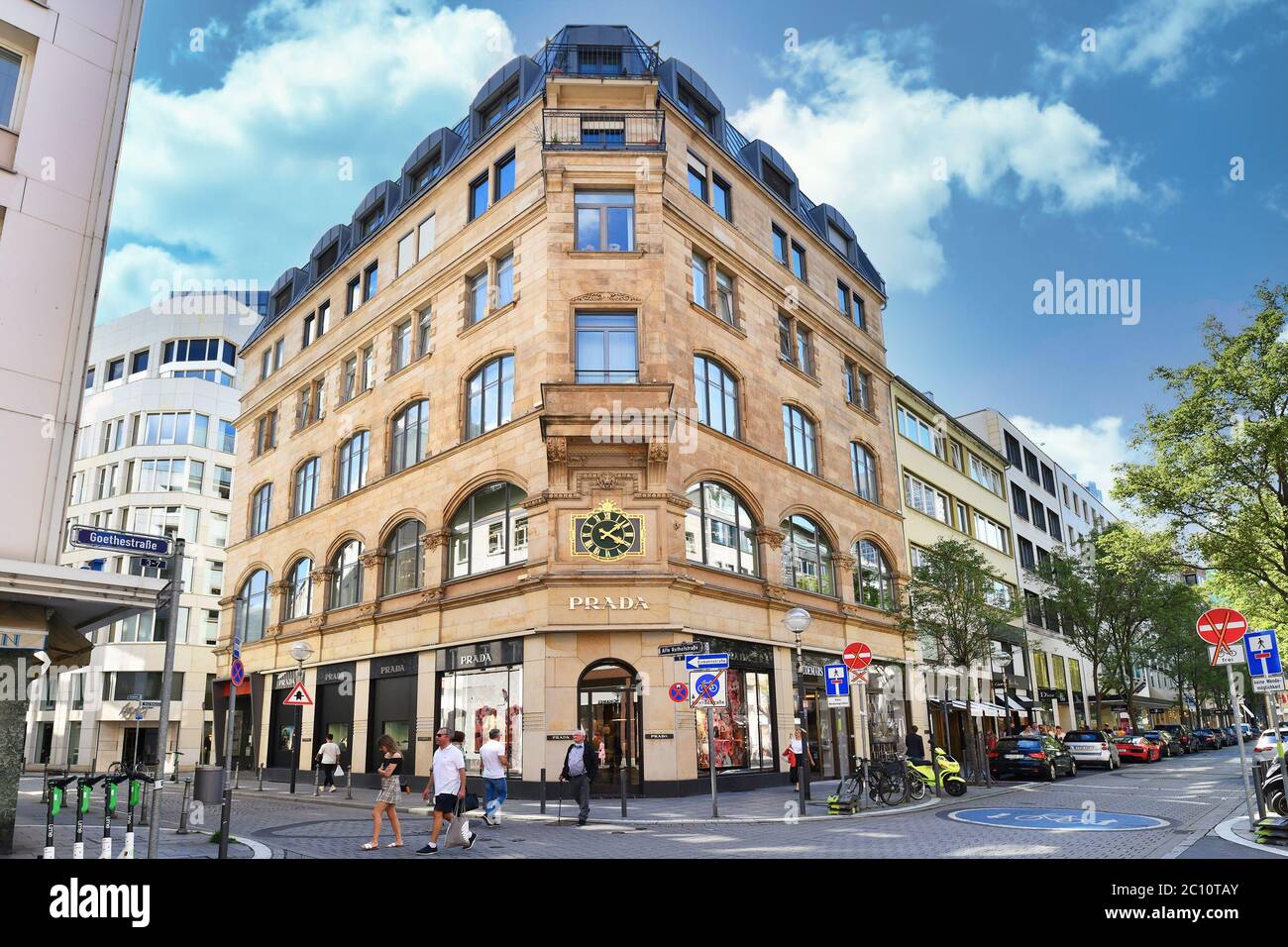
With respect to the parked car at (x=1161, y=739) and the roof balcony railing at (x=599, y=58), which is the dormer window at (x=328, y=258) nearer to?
the roof balcony railing at (x=599, y=58)

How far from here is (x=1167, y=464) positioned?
28.7 m

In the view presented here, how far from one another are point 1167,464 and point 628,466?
1796 centimetres

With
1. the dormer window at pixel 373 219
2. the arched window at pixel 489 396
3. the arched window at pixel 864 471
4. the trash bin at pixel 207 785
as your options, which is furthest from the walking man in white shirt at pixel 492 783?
the dormer window at pixel 373 219

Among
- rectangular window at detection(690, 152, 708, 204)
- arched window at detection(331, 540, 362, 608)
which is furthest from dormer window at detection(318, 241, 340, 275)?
rectangular window at detection(690, 152, 708, 204)

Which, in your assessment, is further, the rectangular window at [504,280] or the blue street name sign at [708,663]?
the rectangular window at [504,280]

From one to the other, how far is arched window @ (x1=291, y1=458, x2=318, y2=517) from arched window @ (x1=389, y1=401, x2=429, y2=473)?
6020 mm

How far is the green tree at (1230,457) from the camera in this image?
26.6 meters

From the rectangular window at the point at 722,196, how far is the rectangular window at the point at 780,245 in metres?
3.04

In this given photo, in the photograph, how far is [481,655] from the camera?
25141mm

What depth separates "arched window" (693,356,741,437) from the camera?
27.0m

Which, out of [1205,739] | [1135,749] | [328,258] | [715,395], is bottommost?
[1205,739]

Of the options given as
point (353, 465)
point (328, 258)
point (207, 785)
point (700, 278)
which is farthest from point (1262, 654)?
point (328, 258)

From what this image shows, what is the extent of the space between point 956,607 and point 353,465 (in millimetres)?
22865

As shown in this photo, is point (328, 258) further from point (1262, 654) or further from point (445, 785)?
point (1262, 654)
